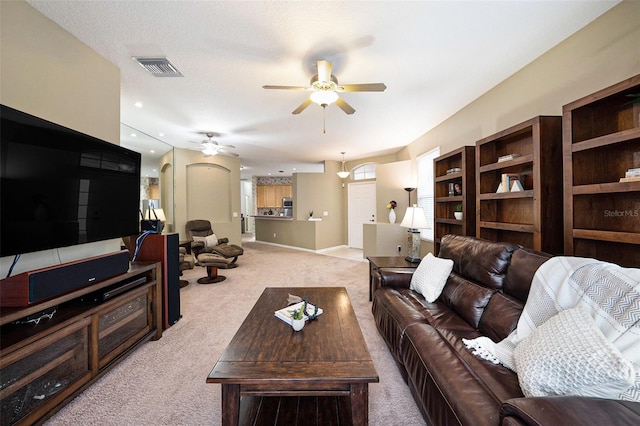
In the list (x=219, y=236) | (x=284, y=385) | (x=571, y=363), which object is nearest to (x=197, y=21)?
(x=284, y=385)

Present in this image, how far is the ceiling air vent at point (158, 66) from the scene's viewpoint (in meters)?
2.17

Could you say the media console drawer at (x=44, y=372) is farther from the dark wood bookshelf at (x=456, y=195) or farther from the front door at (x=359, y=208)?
the front door at (x=359, y=208)

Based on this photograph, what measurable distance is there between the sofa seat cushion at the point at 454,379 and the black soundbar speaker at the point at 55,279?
2.27 metres

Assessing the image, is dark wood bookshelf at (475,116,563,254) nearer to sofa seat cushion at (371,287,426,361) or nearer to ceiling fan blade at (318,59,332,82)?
sofa seat cushion at (371,287,426,361)

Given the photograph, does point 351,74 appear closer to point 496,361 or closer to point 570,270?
point 570,270

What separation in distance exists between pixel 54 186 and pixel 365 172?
6227 mm

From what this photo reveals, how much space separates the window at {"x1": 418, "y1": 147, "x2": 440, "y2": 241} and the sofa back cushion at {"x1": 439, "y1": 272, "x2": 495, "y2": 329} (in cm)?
221

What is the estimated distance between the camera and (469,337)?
61.4 inches

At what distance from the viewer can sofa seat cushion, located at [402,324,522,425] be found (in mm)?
972

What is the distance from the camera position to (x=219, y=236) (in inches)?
240

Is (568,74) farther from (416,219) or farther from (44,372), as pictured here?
(44,372)

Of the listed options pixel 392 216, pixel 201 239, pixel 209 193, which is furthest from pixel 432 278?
pixel 209 193

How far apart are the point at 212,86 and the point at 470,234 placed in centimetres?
353

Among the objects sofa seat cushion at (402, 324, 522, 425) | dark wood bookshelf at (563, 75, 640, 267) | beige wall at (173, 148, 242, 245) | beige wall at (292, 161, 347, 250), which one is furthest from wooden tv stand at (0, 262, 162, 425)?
beige wall at (292, 161, 347, 250)
